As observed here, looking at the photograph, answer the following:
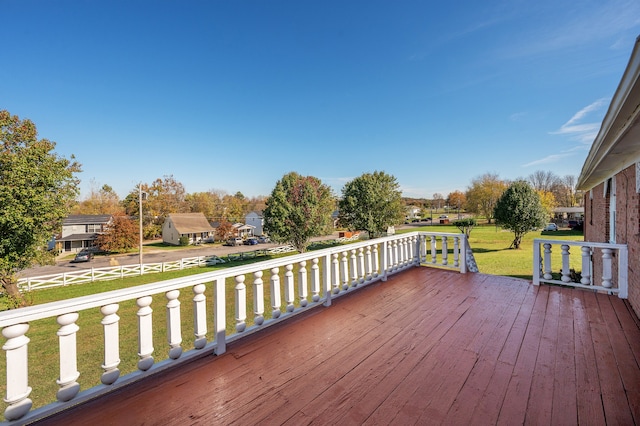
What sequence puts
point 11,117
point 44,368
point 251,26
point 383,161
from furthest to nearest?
1. point 383,161
2. point 11,117
3. point 251,26
4. point 44,368

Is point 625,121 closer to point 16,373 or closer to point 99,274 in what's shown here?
point 16,373

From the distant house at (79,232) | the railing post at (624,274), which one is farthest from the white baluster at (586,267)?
the distant house at (79,232)

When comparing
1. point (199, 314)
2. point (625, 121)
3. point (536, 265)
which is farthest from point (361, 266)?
point (625, 121)

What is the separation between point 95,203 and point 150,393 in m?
52.2

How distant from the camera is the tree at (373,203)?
2875 centimetres

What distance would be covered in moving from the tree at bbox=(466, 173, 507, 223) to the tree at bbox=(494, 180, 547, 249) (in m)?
12.6

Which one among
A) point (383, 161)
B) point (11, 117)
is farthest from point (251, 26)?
point (383, 161)

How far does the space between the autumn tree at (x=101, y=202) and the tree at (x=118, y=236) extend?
40.5ft

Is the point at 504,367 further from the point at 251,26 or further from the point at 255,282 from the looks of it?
the point at 251,26

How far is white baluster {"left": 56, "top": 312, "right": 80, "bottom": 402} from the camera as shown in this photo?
4.84ft

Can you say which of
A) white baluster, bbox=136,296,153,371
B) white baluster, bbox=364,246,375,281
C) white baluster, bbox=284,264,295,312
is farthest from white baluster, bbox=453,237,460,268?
white baluster, bbox=136,296,153,371

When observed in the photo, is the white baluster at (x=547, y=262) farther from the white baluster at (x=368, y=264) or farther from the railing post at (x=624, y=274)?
the white baluster at (x=368, y=264)

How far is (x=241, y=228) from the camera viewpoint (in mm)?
43531

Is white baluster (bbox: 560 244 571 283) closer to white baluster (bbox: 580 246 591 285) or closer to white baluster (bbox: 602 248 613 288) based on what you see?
white baluster (bbox: 580 246 591 285)
